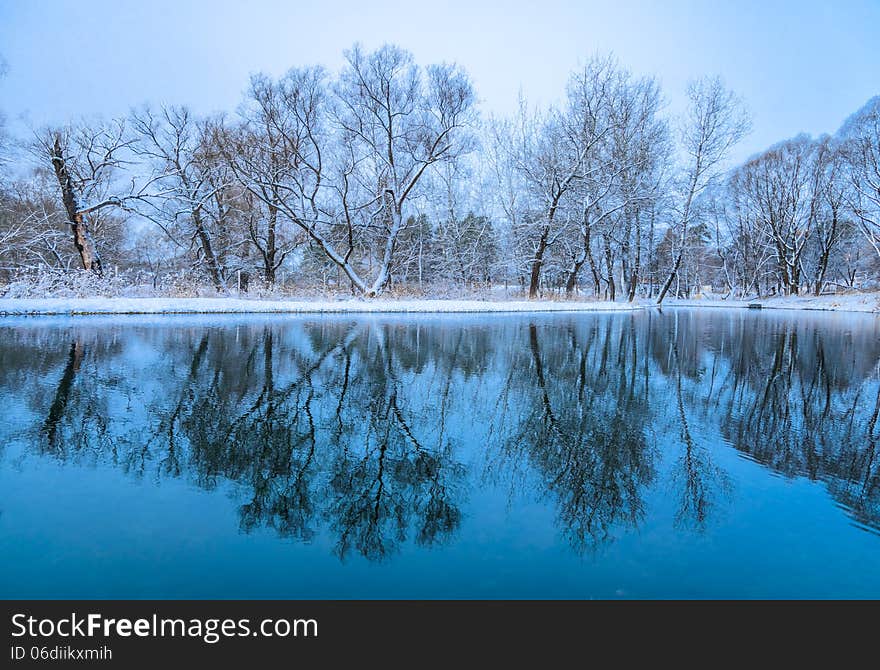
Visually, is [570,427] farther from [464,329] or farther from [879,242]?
[879,242]

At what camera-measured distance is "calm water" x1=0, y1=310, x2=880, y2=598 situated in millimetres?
2557

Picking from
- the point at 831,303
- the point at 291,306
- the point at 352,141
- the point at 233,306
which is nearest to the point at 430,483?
the point at 291,306

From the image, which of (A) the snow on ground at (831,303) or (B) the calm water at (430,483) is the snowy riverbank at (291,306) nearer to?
(A) the snow on ground at (831,303)

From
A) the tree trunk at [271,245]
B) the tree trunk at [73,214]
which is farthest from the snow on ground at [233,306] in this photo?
the tree trunk at [271,245]

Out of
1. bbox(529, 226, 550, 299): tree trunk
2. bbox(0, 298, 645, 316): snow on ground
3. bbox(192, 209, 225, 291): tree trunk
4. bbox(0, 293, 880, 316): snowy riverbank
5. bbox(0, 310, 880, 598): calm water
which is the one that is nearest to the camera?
bbox(0, 310, 880, 598): calm water

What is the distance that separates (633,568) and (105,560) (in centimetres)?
274

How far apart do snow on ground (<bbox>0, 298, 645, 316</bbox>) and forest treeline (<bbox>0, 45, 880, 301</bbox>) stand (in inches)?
97.5

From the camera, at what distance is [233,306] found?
2044 centimetres

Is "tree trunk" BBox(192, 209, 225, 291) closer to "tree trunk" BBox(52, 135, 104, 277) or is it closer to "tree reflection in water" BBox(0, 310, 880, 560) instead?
"tree trunk" BBox(52, 135, 104, 277)

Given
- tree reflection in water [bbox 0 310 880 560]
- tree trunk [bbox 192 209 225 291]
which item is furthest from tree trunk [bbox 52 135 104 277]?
tree reflection in water [bbox 0 310 880 560]

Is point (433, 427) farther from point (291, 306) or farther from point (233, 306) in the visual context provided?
point (233, 306)

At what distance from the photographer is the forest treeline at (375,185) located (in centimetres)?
2570

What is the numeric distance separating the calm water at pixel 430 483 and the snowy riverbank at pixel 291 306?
11.8m
